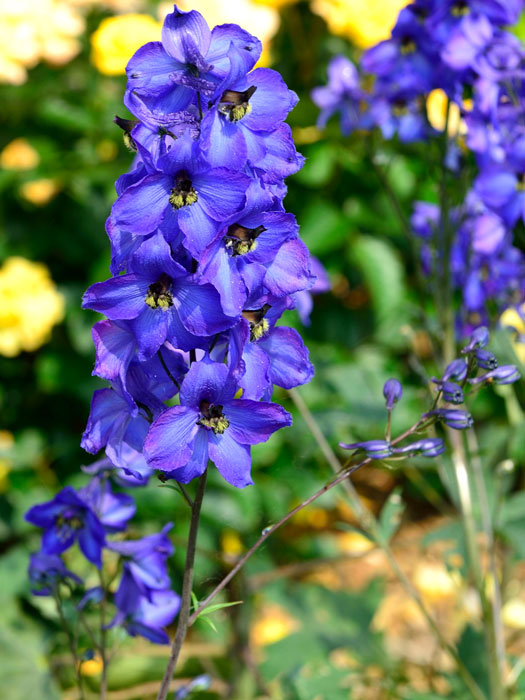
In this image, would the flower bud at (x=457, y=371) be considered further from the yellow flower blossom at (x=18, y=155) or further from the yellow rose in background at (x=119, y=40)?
the yellow flower blossom at (x=18, y=155)

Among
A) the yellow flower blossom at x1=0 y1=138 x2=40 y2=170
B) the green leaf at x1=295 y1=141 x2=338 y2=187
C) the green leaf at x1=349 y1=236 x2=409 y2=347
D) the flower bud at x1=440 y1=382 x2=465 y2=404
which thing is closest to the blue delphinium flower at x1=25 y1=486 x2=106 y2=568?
the flower bud at x1=440 y1=382 x2=465 y2=404

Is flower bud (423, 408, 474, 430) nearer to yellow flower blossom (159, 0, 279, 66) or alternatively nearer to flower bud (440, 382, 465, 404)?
flower bud (440, 382, 465, 404)

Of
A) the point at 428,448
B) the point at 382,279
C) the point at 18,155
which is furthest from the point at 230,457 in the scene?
the point at 18,155

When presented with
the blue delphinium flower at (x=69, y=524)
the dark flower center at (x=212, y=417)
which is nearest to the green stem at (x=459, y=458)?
the blue delphinium flower at (x=69, y=524)

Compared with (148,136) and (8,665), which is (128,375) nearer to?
(148,136)

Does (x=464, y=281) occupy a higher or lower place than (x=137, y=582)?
higher

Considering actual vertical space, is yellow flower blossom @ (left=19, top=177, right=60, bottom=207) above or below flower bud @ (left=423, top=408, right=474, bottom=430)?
below

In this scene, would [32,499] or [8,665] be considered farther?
[32,499]

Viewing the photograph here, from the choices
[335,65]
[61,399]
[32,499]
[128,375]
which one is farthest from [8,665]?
[335,65]
